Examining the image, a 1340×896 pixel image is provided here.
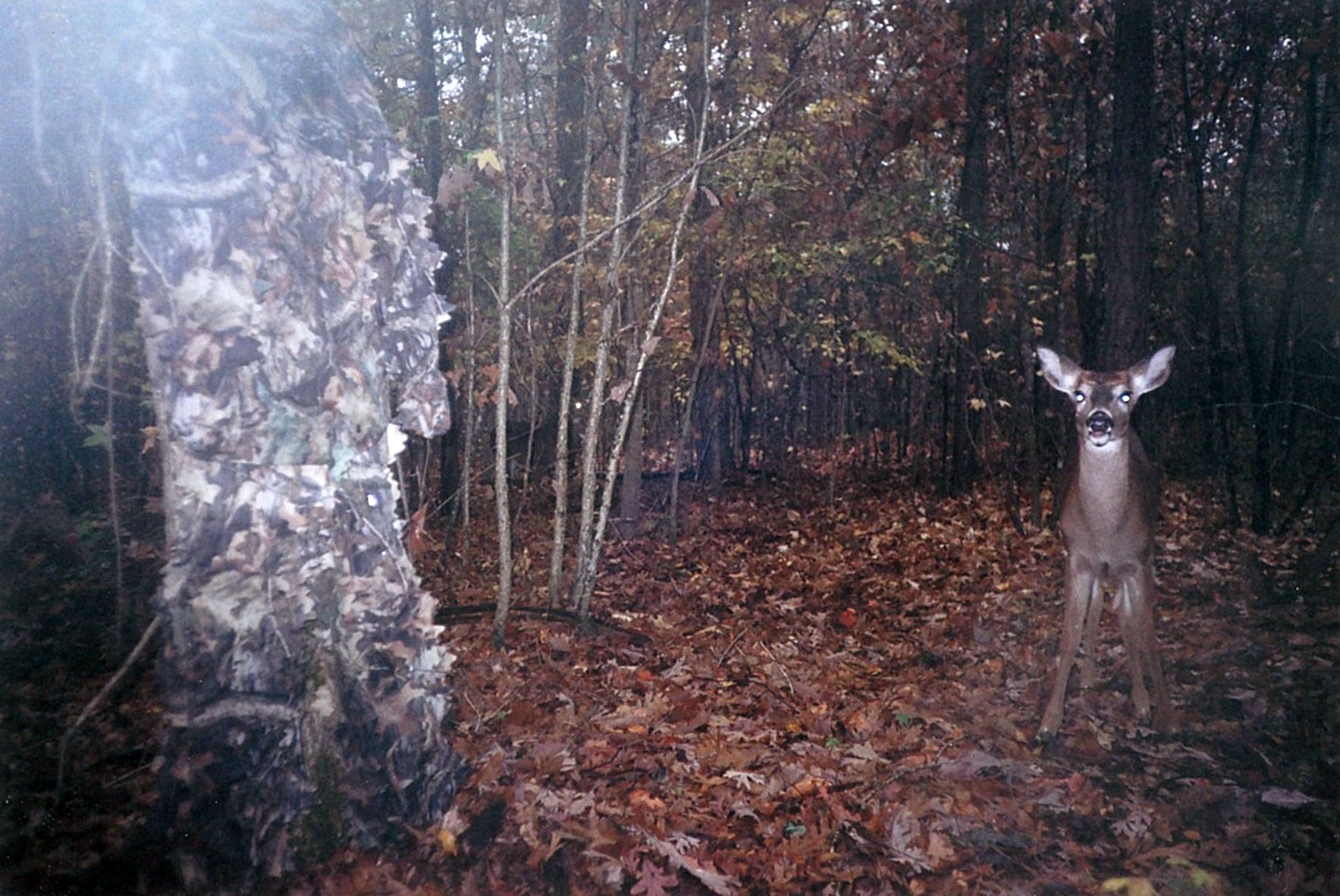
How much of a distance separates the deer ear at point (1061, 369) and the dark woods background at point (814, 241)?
73.5 inches

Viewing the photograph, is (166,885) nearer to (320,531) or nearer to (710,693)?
(320,531)

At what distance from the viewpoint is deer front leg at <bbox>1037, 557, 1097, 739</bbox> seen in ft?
14.2

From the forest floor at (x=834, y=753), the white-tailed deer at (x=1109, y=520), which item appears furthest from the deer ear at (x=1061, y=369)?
the forest floor at (x=834, y=753)

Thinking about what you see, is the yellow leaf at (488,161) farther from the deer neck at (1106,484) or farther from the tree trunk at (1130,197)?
the tree trunk at (1130,197)

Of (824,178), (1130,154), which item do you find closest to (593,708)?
(1130,154)

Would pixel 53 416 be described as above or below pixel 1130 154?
below

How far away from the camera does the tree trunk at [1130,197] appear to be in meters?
5.94

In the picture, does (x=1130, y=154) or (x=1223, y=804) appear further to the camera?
(x=1130, y=154)

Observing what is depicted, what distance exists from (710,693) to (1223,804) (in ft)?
7.77

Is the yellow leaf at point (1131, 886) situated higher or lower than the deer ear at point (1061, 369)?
lower

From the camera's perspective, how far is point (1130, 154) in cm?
613

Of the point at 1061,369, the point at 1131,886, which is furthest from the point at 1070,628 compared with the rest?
the point at 1131,886

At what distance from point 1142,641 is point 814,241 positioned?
5.99 meters

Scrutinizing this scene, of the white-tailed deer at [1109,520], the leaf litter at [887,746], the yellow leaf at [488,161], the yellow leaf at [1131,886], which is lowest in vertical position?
the yellow leaf at [1131,886]
